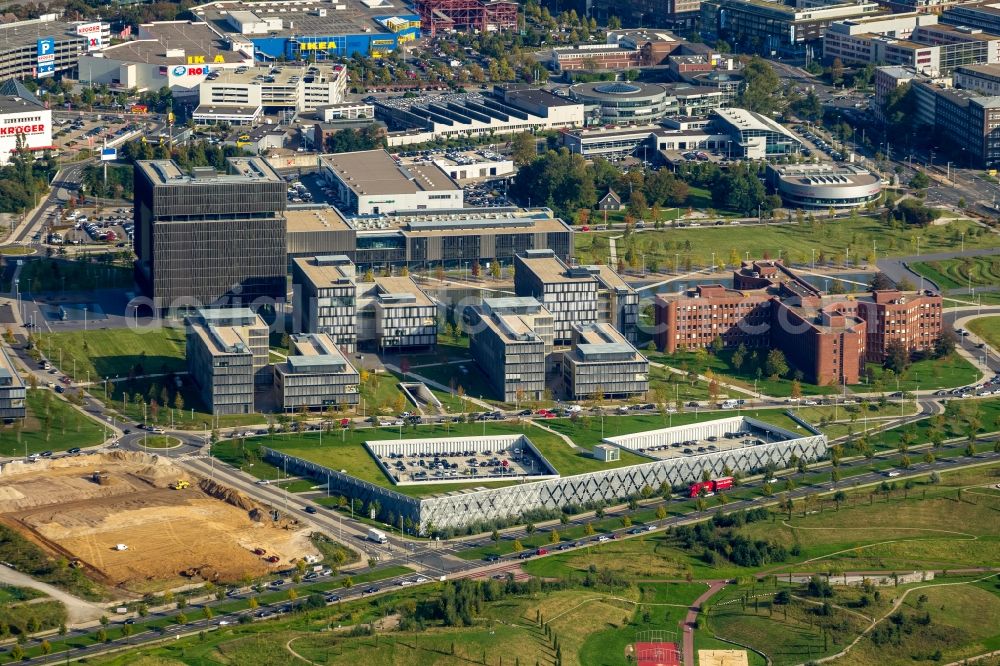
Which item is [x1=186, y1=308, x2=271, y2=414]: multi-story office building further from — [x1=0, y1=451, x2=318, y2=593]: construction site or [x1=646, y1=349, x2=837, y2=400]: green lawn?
[x1=646, y1=349, x2=837, y2=400]: green lawn

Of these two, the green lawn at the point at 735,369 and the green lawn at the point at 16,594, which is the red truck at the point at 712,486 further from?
the green lawn at the point at 16,594

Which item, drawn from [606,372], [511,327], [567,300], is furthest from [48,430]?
[567,300]

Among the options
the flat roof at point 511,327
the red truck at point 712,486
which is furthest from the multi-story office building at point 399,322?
the red truck at point 712,486

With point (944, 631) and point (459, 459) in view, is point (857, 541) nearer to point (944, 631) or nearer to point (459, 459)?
point (944, 631)

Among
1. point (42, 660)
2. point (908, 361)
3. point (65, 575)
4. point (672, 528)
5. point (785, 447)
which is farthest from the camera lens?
point (908, 361)

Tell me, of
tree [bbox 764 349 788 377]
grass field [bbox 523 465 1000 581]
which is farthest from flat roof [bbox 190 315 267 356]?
tree [bbox 764 349 788 377]

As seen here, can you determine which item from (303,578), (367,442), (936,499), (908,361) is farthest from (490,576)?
(908,361)

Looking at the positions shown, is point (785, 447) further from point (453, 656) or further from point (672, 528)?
point (453, 656)
